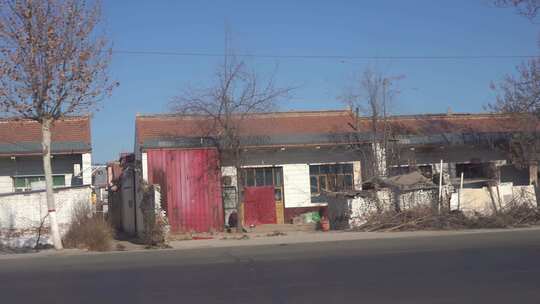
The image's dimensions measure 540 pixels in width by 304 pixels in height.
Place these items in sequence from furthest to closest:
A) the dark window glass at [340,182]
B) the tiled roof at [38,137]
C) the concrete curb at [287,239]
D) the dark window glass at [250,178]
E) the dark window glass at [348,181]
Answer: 1. the dark window glass at [348,181]
2. the dark window glass at [340,182]
3. the dark window glass at [250,178]
4. the tiled roof at [38,137]
5. the concrete curb at [287,239]

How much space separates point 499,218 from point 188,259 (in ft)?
46.9

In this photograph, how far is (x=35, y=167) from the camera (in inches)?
1251

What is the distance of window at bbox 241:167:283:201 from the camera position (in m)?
32.9

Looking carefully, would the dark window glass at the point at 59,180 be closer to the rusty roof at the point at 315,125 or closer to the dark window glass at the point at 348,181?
the rusty roof at the point at 315,125

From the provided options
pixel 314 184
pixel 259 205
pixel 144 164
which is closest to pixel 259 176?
pixel 259 205

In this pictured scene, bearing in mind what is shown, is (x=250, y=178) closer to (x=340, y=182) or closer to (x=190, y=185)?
(x=190, y=185)

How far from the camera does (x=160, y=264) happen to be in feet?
51.4

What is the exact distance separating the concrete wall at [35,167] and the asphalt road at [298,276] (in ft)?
44.6

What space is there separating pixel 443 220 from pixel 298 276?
47.5ft

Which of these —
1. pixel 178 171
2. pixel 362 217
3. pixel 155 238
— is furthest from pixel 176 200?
pixel 362 217

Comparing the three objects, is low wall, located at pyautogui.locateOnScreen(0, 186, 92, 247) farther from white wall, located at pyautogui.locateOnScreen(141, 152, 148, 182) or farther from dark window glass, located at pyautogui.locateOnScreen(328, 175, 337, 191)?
dark window glass, located at pyautogui.locateOnScreen(328, 175, 337, 191)

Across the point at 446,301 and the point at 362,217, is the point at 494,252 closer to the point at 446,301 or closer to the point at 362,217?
the point at 446,301

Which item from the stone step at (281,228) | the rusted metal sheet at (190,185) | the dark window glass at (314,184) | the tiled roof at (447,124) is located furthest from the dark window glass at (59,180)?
the tiled roof at (447,124)

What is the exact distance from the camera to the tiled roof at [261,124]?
1213 inches
